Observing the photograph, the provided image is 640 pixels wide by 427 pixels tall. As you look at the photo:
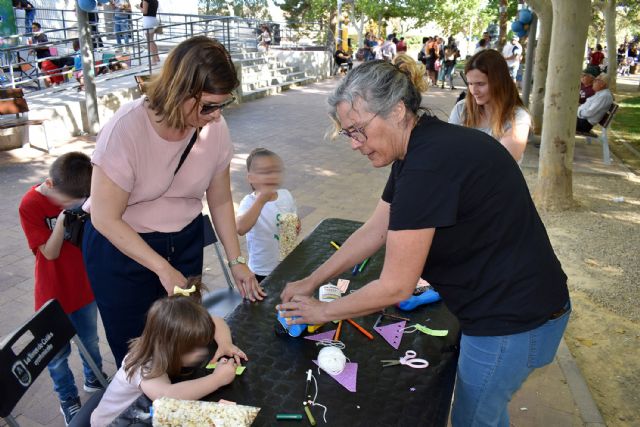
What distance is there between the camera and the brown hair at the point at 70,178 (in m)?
2.31

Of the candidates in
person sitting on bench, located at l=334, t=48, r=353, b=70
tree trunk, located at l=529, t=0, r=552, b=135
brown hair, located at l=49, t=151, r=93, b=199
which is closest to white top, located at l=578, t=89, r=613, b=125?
tree trunk, located at l=529, t=0, r=552, b=135

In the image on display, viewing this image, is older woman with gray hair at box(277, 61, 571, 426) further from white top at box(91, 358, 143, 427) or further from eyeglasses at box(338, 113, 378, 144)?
white top at box(91, 358, 143, 427)

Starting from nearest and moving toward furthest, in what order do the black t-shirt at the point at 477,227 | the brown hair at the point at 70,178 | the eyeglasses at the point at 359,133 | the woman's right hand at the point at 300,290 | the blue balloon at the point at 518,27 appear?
the black t-shirt at the point at 477,227
the eyeglasses at the point at 359,133
the woman's right hand at the point at 300,290
the brown hair at the point at 70,178
the blue balloon at the point at 518,27

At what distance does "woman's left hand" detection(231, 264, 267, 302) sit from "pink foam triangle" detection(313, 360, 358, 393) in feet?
1.69

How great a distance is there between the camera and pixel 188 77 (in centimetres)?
165

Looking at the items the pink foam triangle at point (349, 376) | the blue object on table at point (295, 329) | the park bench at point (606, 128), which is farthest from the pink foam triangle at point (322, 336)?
the park bench at point (606, 128)

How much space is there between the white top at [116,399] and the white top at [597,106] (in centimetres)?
822

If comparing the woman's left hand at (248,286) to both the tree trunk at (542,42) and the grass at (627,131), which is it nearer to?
the grass at (627,131)

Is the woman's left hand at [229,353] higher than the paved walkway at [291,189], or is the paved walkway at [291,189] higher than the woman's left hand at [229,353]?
the woman's left hand at [229,353]

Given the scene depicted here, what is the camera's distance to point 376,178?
6883mm

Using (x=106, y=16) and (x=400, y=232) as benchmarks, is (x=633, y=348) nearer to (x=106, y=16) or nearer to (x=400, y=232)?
(x=400, y=232)

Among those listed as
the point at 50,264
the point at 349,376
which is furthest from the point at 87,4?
the point at 349,376

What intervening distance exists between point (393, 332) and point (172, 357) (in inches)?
31.0

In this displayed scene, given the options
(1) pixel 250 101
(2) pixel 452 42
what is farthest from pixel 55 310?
(2) pixel 452 42
